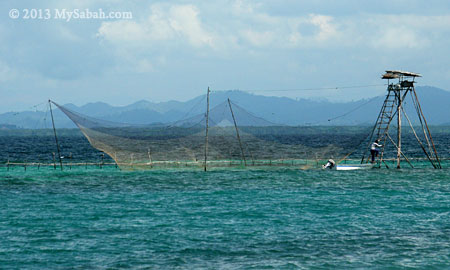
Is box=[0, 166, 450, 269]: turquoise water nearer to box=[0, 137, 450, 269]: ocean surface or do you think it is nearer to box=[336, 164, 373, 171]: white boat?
box=[0, 137, 450, 269]: ocean surface

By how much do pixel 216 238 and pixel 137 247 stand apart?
11.8 ft

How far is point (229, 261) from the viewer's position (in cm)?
2022

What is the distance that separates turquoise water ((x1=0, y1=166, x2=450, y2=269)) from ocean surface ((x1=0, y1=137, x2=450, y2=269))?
0.05m

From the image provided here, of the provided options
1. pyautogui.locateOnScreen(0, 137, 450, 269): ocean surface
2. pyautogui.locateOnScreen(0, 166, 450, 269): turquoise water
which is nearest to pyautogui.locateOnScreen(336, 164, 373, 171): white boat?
pyautogui.locateOnScreen(0, 137, 450, 269): ocean surface

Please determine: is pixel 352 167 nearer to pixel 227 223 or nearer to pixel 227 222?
pixel 227 222

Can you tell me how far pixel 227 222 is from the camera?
2750 centimetres

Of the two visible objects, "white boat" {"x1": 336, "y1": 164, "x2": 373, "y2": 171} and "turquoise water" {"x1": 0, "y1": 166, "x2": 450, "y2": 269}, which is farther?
"white boat" {"x1": 336, "y1": 164, "x2": 373, "y2": 171}

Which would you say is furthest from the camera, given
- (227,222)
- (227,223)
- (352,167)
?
(352,167)

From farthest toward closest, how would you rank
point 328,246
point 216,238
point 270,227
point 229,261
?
point 270,227 < point 216,238 < point 328,246 < point 229,261

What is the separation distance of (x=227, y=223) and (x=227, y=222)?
266mm

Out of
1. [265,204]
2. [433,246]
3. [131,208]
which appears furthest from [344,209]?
[131,208]

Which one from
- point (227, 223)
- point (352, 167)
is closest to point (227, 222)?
point (227, 223)

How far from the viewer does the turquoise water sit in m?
20.6

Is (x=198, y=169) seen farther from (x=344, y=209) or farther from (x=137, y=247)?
(x=137, y=247)
